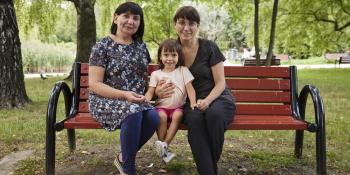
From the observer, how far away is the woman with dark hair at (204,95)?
149 inches

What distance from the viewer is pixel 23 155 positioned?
525 centimetres

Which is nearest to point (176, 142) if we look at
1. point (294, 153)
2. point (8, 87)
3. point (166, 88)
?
point (294, 153)

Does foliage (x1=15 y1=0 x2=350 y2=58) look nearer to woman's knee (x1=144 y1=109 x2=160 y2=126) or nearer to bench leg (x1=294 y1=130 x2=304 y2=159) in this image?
bench leg (x1=294 y1=130 x2=304 y2=159)

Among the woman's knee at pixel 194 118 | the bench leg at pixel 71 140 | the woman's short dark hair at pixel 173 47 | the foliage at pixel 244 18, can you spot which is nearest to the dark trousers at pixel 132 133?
the woman's knee at pixel 194 118

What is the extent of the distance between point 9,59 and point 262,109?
16.2 feet

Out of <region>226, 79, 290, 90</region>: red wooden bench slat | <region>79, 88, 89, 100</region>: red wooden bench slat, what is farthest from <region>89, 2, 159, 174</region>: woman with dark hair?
<region>226, 79, 290, 90</region>: red wooden bench slat

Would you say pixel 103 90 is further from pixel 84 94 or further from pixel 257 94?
pixel 257 94

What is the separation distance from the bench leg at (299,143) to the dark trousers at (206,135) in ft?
4.72

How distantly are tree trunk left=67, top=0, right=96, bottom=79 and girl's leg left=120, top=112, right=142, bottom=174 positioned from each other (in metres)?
11.5

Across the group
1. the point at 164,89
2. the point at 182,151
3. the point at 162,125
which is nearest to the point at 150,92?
the point at 164,89

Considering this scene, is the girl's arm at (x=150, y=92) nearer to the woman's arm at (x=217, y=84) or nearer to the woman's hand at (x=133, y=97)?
the woman's hand at (x=133, y=97)

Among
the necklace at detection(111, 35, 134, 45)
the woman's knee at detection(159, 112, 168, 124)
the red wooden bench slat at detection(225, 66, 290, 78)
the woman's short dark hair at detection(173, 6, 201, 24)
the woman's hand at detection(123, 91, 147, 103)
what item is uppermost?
the woman's short dark hair at detection(173, 6, 201, 24)

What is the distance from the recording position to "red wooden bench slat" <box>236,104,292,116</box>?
15.5ft

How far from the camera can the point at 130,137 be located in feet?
12.4
